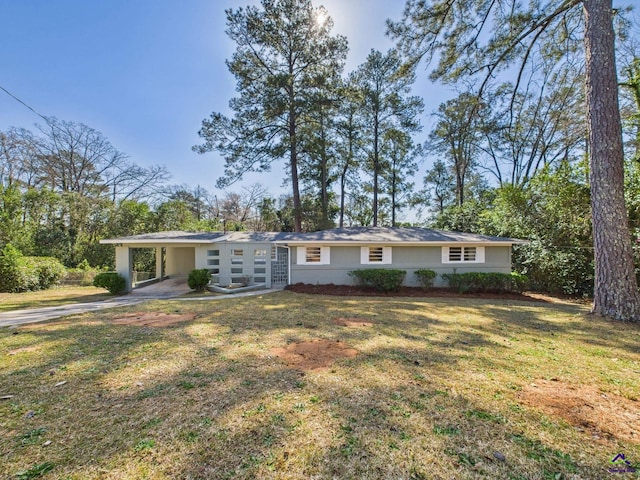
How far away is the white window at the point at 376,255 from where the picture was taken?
42.4ft

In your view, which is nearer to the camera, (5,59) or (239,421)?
(239,421)

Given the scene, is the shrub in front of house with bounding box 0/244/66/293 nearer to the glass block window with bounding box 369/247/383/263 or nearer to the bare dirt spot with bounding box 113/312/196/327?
the bare dirt spot with bounding box 113/312/196/327

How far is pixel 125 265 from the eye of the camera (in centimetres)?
1188

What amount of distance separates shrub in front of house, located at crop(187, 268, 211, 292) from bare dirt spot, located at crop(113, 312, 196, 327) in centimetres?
445

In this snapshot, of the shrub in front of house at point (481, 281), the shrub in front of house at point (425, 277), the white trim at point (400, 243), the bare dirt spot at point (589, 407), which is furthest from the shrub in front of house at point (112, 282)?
the shrub in front of house at point (481, 281)

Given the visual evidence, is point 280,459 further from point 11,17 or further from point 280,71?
point 280,71

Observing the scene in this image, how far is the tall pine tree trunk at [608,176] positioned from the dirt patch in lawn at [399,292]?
4400 mm

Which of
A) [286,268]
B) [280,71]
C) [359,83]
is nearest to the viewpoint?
[286,268]

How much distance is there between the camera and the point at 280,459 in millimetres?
2111

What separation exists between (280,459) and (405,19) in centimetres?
1187

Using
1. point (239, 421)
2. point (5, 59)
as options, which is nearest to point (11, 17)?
point (5, 59)

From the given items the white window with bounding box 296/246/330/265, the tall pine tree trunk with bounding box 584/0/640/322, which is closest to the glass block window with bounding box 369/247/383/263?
the white window with bounding box 296/246/330/265

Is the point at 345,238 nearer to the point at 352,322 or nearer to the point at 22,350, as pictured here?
the point at 352,322

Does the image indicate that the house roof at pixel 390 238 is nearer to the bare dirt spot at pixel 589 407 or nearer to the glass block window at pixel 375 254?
the glass block window at pixel 375 254
